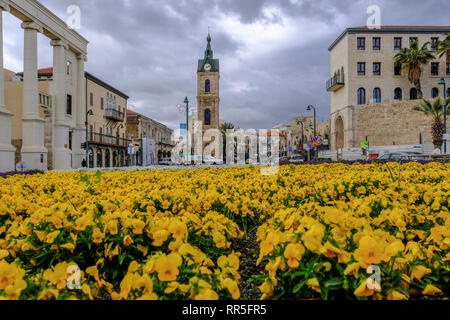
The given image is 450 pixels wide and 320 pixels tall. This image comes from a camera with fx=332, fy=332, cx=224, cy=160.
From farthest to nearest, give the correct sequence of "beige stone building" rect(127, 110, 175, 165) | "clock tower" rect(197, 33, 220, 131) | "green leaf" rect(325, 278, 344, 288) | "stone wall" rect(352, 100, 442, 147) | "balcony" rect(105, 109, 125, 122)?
"clock tower" rect(197, 33, 220, 131) → "beige stone building" rect(127, 110, 175, 165) → "balcony" rect(105, 109, 125, 122) → "stone wall" rect(352, 100, 442, 147) → "green leaf" rect(325, 278, 344, 288)

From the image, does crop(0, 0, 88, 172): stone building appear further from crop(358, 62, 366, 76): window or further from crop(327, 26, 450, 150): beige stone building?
crop(358, 62, 366, 76): window

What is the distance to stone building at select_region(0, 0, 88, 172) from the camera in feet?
59.4

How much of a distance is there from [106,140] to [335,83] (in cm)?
3210

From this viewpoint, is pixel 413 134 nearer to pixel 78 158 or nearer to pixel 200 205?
pixel 78 158

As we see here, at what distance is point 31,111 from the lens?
2022cm

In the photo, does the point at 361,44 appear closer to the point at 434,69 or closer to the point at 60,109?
the point at 434,69

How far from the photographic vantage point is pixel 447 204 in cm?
352

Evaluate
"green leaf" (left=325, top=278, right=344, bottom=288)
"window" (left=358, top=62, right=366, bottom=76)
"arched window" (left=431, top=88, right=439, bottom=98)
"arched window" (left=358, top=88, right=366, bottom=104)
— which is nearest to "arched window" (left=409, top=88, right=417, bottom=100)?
"arched window" (left=431, top=88, right=439, bottom=98)

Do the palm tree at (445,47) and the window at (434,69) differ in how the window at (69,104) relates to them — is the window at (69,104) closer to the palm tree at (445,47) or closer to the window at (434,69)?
the palm tree at (445,47)

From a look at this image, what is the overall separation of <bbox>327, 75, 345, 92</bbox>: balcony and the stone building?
1231 inches

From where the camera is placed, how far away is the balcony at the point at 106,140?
1630 inches

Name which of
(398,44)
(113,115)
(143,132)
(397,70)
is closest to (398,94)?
(397,70)

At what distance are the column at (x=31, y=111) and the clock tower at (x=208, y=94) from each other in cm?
5207

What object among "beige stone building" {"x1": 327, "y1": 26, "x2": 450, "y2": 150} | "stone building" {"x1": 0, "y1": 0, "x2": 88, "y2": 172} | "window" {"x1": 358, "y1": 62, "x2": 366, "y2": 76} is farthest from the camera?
"window" {"x1": 358, "y1": 62, "x2": 366, "y2": 76}
